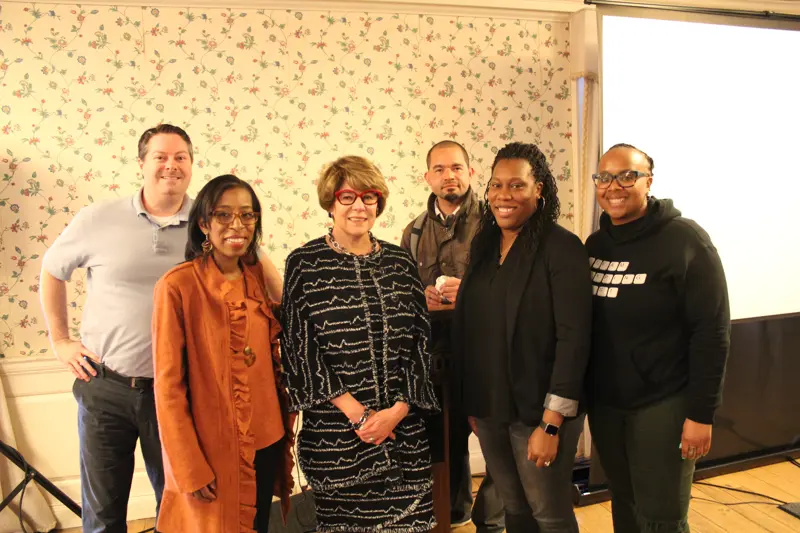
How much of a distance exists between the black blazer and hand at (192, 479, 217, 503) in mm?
794

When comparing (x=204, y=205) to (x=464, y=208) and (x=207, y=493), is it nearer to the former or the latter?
(x=207, y=493)

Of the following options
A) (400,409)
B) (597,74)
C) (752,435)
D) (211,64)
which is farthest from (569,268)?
(752,435)

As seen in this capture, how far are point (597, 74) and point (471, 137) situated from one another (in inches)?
26.1

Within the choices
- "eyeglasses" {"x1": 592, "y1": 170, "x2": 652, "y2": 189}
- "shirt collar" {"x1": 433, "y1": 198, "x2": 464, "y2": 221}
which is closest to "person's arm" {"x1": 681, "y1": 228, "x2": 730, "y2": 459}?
"eyeglasses" {"x1": 592, "y1": 170, "x2": 652, "y2": 189}

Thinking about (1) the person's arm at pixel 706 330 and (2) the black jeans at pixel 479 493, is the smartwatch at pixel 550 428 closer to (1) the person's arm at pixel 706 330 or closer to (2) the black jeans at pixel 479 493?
(1) the person's arm at pixel 706 330

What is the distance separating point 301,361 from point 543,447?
2.16 feet

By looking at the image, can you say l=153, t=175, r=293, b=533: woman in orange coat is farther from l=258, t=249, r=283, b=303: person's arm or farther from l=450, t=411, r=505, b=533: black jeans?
l=450, t=411, r=505, b=533: black jeans

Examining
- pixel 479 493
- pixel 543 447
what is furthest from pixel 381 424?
pixel 479 493

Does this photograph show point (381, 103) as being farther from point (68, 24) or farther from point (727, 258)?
point (727, 258)

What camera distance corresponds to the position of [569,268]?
1.44m

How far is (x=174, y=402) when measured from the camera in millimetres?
1345

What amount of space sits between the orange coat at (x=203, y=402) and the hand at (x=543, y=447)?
2.32 ft

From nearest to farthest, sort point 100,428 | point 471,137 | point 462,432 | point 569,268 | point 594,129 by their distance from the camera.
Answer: point 569,268 < point 100,428 < point 462,432 < point 594,129 < point 471,137

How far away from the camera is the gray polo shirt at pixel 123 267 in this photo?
172 cm
